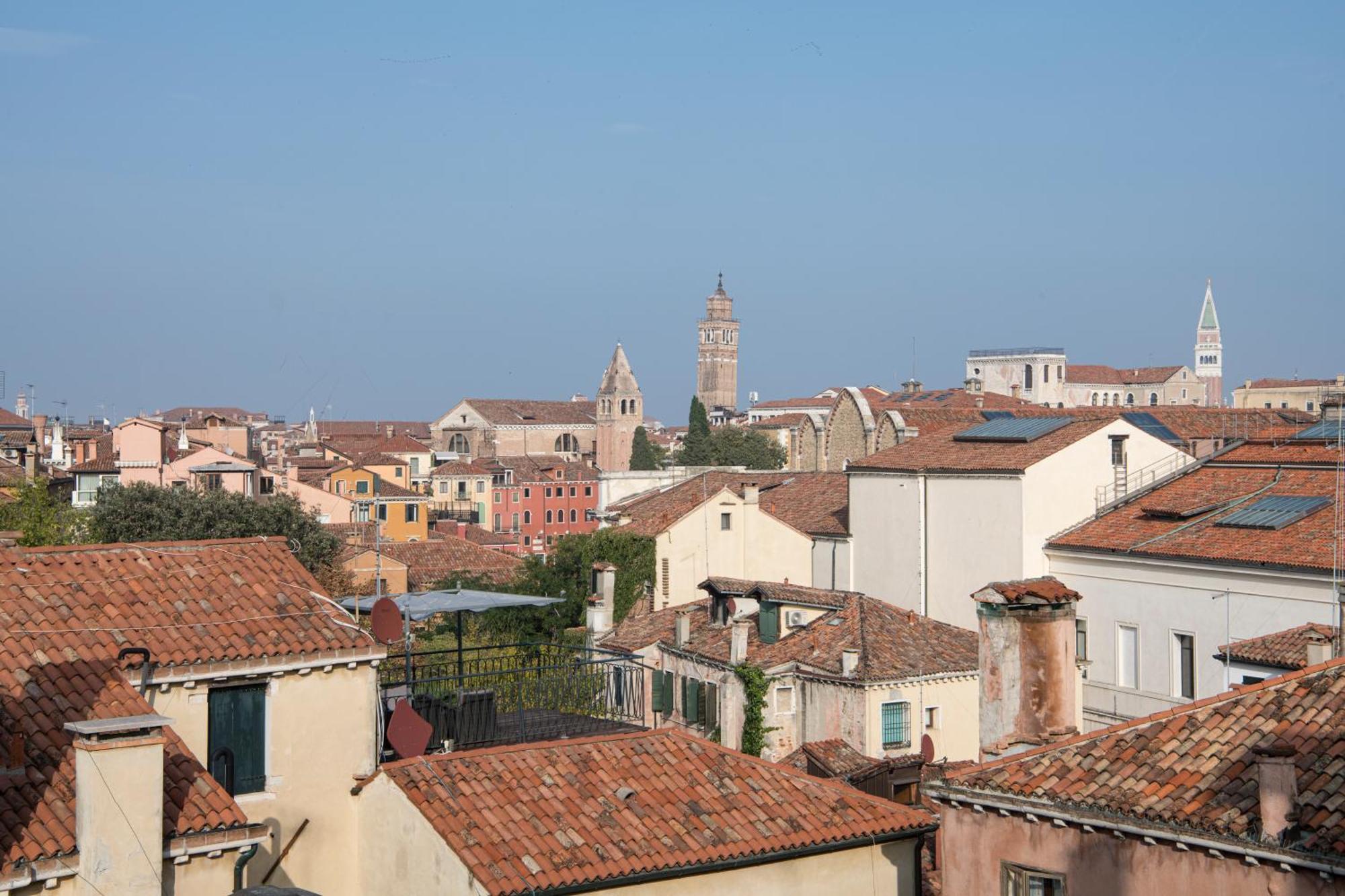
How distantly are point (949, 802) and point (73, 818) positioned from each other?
208 inches

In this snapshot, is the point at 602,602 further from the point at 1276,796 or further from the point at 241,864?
the point at 1276,796

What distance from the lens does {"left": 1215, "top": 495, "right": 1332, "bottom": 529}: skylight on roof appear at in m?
24.8

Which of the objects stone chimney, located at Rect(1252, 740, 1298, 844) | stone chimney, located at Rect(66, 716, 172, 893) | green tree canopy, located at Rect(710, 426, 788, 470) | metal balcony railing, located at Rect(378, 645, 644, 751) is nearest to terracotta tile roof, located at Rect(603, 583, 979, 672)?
metal balcony railing, located at Rect(378, 645, 644, 751)

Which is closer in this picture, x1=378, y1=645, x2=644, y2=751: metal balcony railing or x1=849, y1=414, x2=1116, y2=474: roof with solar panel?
x1=378, y1=645, x2=644, y2=751: metal balcony railing

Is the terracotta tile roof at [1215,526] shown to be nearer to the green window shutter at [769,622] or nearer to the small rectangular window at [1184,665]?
the small rectangular window at [1184,665]

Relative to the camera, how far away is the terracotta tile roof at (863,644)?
74.8ft

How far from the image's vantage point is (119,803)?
8961mm

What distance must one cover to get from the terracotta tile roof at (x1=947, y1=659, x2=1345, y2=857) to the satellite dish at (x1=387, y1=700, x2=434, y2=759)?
455 centimetres

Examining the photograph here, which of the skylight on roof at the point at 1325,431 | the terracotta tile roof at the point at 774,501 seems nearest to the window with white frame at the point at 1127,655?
the skylight on roof at the point at 1325,431

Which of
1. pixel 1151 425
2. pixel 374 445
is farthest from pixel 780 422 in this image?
pixel 1151 425

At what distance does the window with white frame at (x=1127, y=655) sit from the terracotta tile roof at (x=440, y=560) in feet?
A: 70.8

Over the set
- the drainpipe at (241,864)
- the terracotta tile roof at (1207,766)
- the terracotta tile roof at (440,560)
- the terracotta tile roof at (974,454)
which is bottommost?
the terracotta tile roof at (440,560)

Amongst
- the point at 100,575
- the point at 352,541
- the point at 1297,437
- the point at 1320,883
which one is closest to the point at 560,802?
the point at 100,575

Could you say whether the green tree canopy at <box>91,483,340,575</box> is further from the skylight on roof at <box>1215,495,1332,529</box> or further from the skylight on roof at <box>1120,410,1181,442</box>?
the skylight on roof at <box>1215,495,1332,529</box>
